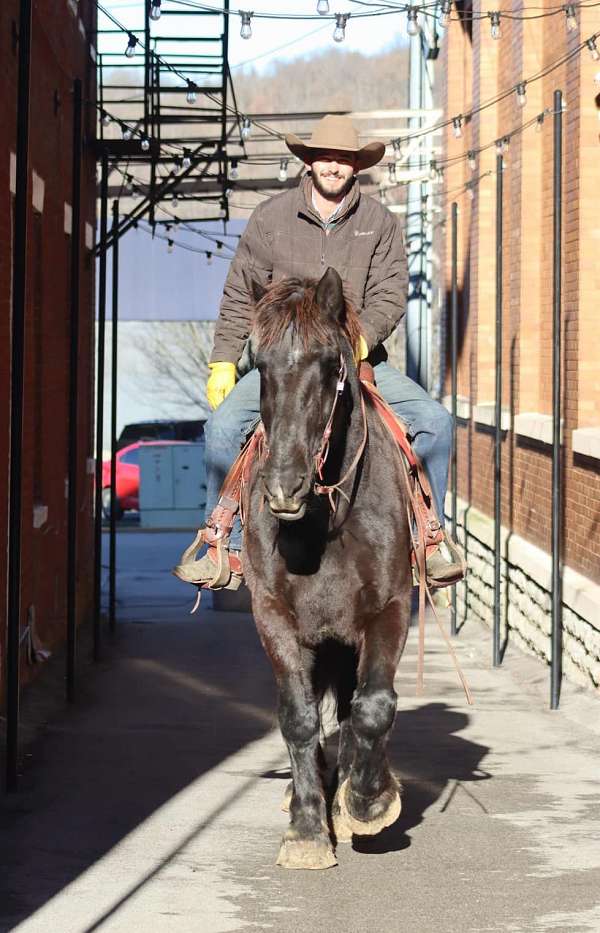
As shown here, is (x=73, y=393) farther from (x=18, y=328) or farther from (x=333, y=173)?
(x=333, y=173)

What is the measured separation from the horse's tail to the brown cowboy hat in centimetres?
250

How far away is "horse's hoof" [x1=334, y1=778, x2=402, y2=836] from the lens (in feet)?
25.1

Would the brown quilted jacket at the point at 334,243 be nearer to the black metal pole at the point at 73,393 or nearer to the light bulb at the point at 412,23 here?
the black metal pole at the point at 73,393

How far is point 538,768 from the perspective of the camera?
10.8 metres

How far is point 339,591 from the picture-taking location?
25.1ft

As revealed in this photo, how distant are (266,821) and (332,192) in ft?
11.0

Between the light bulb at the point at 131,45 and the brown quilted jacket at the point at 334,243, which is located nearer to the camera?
the brown quilted jacket at the point at 334,243

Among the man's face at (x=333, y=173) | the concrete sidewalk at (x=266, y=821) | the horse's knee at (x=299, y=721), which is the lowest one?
the concrete sidewalk at (x=266, y=821)

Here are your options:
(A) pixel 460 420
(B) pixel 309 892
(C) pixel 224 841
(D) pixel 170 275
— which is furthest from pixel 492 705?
(D) pixel 170 275

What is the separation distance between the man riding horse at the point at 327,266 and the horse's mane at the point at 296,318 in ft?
3.28

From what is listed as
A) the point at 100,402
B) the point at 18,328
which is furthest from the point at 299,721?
the point at 100,402

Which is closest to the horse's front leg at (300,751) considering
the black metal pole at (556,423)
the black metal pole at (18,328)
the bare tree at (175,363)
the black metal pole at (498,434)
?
the black metal pole at (18,328)

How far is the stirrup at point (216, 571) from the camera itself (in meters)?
8.99

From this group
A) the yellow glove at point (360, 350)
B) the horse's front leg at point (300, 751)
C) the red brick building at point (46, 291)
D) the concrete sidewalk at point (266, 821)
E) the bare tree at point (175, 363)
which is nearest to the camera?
the concrete sidewalk at point (266, 821)
